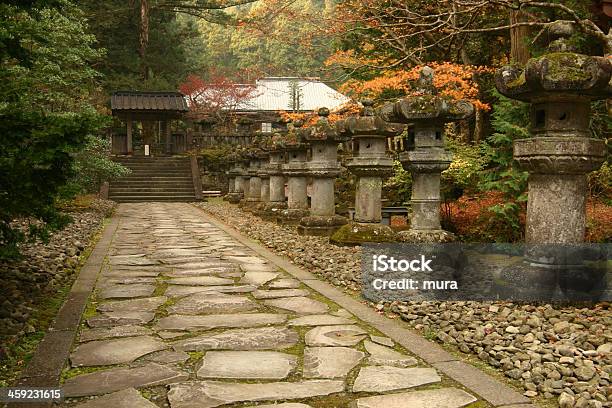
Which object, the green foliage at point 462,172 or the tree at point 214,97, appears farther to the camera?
the tree at point 214,97

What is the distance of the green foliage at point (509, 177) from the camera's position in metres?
8.80

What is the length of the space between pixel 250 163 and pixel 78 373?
15357 mm

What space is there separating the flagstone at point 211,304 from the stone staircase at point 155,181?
1886 cm

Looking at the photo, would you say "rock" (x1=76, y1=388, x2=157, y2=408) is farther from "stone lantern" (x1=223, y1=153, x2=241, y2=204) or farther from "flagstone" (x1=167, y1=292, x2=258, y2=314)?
"stone lantern" (x1=223, y1=153, x2=241, y2=204)

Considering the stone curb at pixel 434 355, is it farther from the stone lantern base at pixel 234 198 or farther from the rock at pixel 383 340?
the stone lantern base at pixel 234 198

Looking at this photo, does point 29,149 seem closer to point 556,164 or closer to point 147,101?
point 556,164

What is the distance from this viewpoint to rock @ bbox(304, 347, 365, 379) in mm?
3457

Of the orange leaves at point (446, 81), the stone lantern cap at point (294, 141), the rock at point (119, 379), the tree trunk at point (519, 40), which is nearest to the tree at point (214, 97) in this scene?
the orange leaves at point (446, 81)

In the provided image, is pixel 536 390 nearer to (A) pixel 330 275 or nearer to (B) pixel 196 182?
(A) pixel 330 275

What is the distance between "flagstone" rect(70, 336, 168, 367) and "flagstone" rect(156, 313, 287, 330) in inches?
15.3

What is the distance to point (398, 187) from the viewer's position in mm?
14508

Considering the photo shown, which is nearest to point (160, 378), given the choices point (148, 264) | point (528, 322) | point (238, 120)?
point (528, 322)

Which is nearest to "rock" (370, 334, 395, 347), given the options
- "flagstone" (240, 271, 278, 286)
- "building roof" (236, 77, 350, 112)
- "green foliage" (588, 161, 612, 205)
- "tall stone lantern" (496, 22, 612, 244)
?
"tall stone lantern" (496, 22, 612, 244)

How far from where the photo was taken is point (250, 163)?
1858cm
